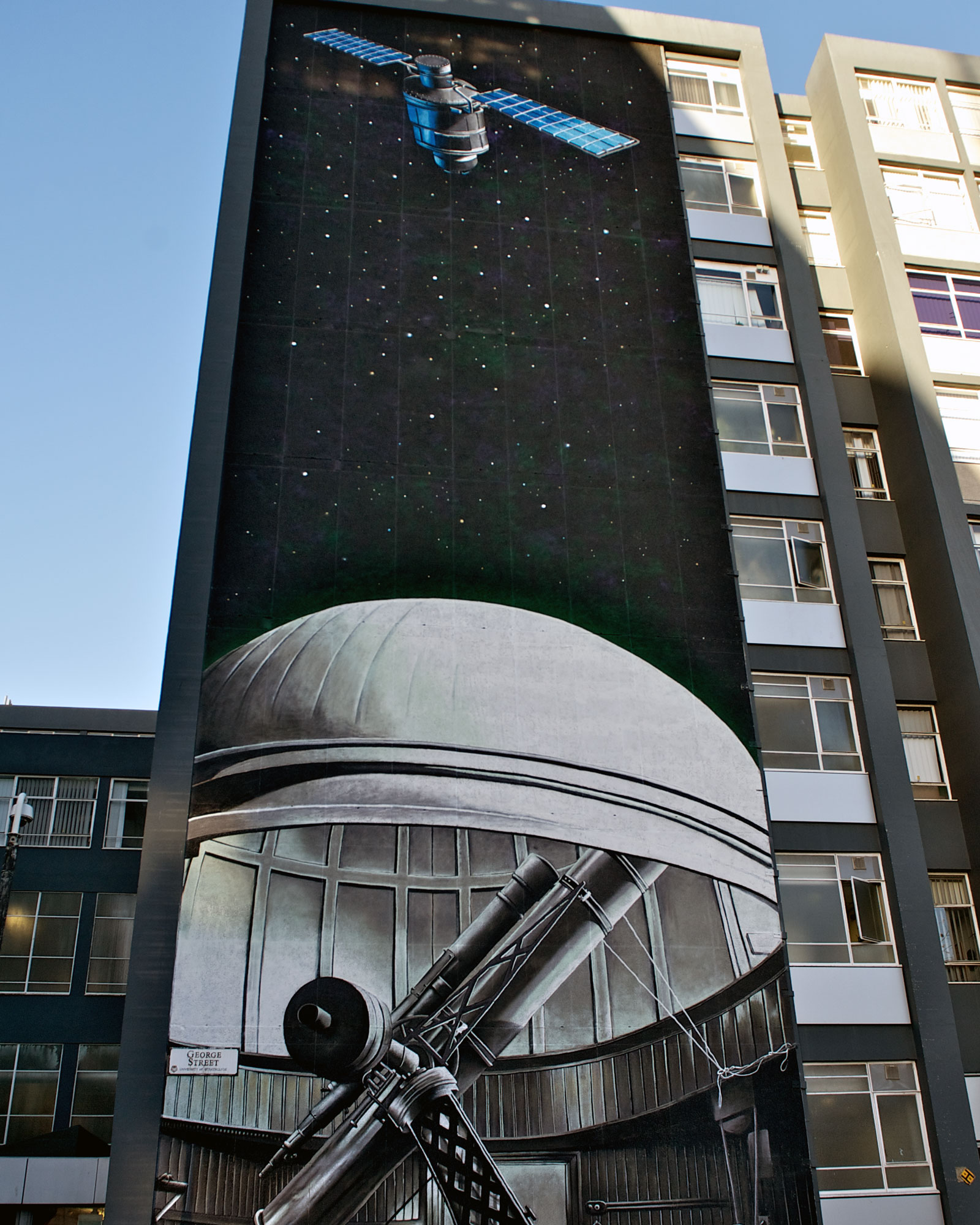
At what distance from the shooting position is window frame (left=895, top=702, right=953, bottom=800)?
23016 mm

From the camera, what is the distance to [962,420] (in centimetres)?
2680

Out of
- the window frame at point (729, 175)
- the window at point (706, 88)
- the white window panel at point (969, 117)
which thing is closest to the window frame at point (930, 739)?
the window frame at point (729, 175)

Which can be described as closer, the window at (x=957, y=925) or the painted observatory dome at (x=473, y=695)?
the painted observatory dome at (x=473, y=695)

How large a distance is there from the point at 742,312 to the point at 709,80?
8702mm

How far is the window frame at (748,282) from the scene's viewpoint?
89.6 ft

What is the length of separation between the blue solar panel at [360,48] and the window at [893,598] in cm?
1889

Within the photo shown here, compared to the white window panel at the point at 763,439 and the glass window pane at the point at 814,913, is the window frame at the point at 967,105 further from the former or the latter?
the glass window pane at the point at 814,913

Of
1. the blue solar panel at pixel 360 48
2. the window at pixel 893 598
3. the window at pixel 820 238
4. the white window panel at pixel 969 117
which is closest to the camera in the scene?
the window at pixel 893 598

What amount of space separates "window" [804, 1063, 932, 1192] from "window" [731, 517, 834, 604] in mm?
10121

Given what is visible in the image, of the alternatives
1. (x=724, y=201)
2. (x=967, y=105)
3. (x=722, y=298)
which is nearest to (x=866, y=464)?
(x=722, y=298)

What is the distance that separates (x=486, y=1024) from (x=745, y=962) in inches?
203

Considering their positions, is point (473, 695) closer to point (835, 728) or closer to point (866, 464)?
point (835, 728)

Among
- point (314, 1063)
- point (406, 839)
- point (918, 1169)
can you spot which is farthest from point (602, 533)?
point (918, 1169)

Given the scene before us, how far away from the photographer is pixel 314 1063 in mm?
17828
